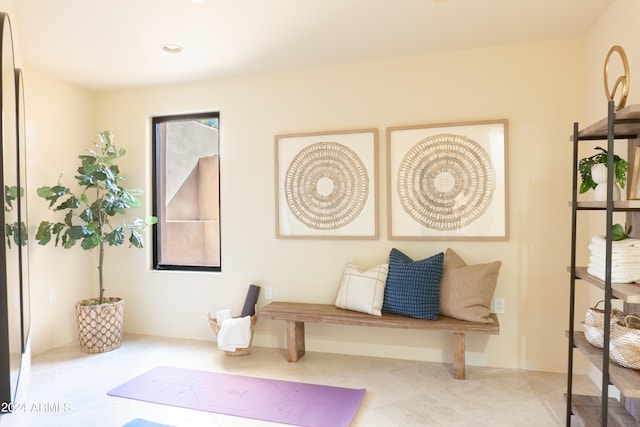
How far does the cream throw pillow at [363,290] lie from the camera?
3.00m

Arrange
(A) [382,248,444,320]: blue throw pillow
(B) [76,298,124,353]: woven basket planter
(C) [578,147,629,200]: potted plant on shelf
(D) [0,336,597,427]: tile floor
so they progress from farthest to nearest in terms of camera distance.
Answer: (B) [76,298,124,353]: woven basket planter < (A) [382,248,444,320]: blue throw pillow < (D) [0,336,597,427]: tile floor < (C) [578,147,629,200]: potted plant on shelf

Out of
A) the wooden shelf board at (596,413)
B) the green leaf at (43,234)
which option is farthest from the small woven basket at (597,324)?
the green leaf at (43,234)

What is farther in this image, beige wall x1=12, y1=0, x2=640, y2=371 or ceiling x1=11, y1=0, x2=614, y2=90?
beige wall x1=12, y1=0, x2=640, y2=371

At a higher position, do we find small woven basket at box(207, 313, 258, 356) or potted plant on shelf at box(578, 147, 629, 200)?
potted plant on shelf at box(578, 147, 629, 200)

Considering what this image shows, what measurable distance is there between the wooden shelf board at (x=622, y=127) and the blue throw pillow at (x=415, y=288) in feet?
4.02

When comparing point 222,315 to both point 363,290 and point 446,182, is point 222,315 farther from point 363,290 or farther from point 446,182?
point 446,182

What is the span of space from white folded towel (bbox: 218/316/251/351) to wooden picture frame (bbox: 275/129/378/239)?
80cm

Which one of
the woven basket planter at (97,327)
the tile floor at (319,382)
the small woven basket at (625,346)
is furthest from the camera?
the woven basket planter at (97,327)

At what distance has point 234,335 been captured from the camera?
3.24m

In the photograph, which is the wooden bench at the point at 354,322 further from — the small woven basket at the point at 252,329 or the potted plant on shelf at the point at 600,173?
the potted plant on shelf at the point at 600,173

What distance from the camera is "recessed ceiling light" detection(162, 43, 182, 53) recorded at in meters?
2.99

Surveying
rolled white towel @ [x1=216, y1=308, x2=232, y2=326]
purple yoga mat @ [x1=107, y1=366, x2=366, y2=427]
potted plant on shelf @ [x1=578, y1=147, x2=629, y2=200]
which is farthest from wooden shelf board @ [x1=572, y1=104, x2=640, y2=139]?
rolled white towel @ [x1=216, y1=308, x2=232, y2=326]

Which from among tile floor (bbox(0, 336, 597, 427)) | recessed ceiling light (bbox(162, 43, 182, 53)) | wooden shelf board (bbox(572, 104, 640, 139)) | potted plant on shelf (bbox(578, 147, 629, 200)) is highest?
recessed ceiling light (bbox(162, 43, 182, 53))

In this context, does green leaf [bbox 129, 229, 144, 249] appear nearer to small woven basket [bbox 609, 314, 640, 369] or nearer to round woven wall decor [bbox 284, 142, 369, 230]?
round woven wall decor [bbox 284, 142, 369, 230]
